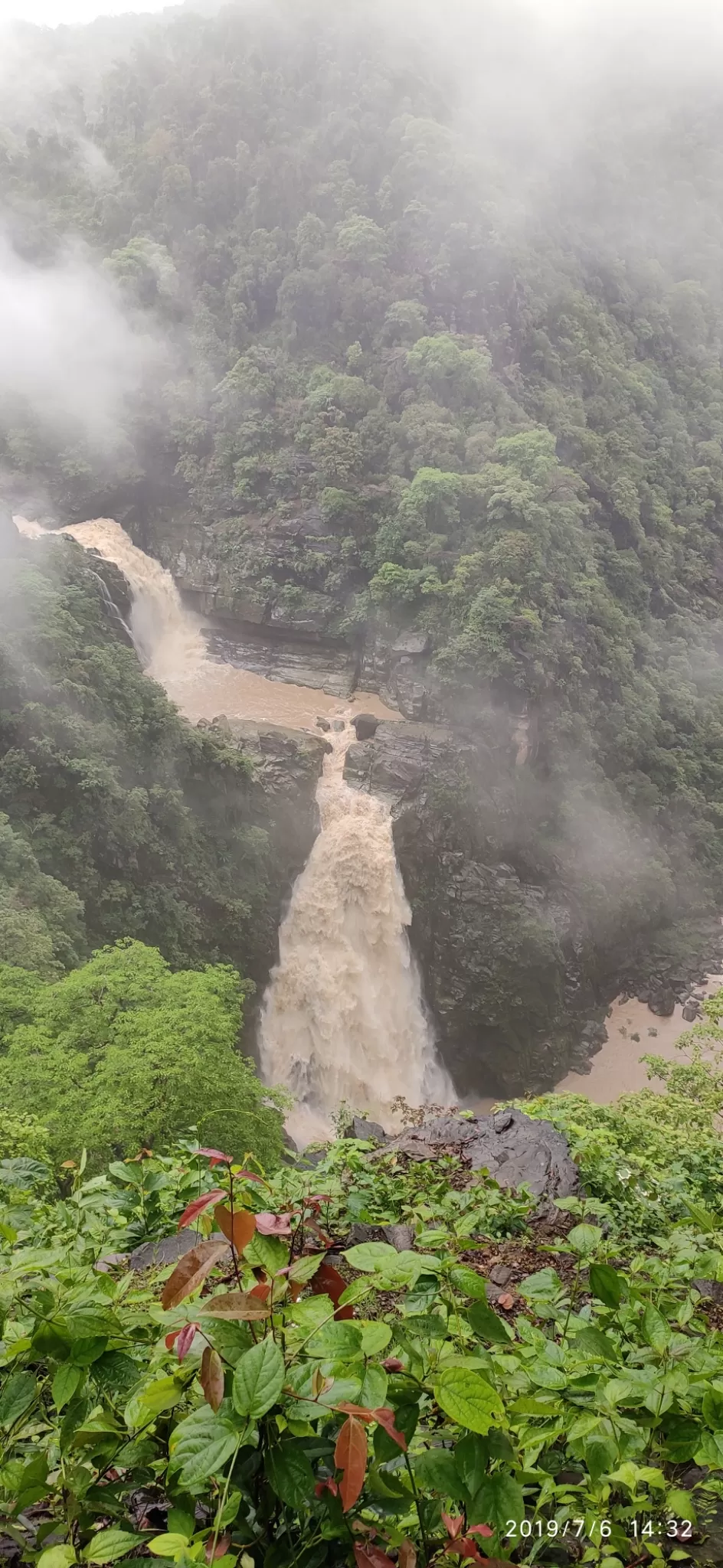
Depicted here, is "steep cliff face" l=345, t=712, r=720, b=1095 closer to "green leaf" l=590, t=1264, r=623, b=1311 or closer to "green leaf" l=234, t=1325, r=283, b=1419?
"green leaf" l=590, t=1264, r=623, b=1311

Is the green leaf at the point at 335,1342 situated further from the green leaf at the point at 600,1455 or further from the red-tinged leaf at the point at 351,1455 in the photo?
the green leaf at the point at 600,1455

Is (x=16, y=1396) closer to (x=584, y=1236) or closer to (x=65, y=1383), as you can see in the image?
(x=65, y=1383)

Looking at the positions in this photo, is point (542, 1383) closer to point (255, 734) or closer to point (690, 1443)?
point (690, 1443)

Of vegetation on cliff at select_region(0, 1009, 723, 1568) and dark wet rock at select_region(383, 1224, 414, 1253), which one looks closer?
vegetation on cliff at select_region(0, 1009, 723, 1568)

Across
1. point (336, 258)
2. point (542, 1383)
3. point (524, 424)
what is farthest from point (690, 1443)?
point (336, 258)

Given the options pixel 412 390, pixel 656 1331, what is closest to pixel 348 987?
pixel 656 1331

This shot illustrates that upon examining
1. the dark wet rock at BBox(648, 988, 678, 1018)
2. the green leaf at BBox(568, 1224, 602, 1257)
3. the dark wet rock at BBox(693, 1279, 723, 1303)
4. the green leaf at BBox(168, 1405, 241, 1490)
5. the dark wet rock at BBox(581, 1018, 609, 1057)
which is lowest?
the dark wet rock at BBox(581, 1018, 609, 1057)

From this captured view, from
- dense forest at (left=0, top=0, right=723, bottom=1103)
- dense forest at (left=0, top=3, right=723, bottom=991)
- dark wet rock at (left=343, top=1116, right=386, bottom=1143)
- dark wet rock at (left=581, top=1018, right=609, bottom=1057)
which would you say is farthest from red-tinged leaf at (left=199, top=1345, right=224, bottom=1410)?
dark wet rock at (left=581, top=1018, right=609, bottom=1057)
